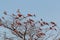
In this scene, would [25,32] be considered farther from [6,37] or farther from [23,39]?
[6,37]

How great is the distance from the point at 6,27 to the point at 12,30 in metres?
0.35

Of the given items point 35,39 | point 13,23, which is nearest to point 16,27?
point 13,23

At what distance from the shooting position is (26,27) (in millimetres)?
15008

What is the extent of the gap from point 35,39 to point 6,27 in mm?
1653

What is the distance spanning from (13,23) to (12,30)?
37 centimetres

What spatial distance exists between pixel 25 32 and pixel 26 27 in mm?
287

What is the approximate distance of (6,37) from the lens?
16.1 metres

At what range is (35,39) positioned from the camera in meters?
15.2

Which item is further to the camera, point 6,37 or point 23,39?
point 6,37

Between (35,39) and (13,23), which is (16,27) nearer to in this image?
(13,23)

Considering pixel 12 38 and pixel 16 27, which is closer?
pixel 16 27

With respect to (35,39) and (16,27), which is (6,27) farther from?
(35,39)

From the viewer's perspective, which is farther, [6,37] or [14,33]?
[6,37]

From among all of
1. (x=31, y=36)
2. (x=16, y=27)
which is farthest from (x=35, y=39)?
(x=16, y=27)
